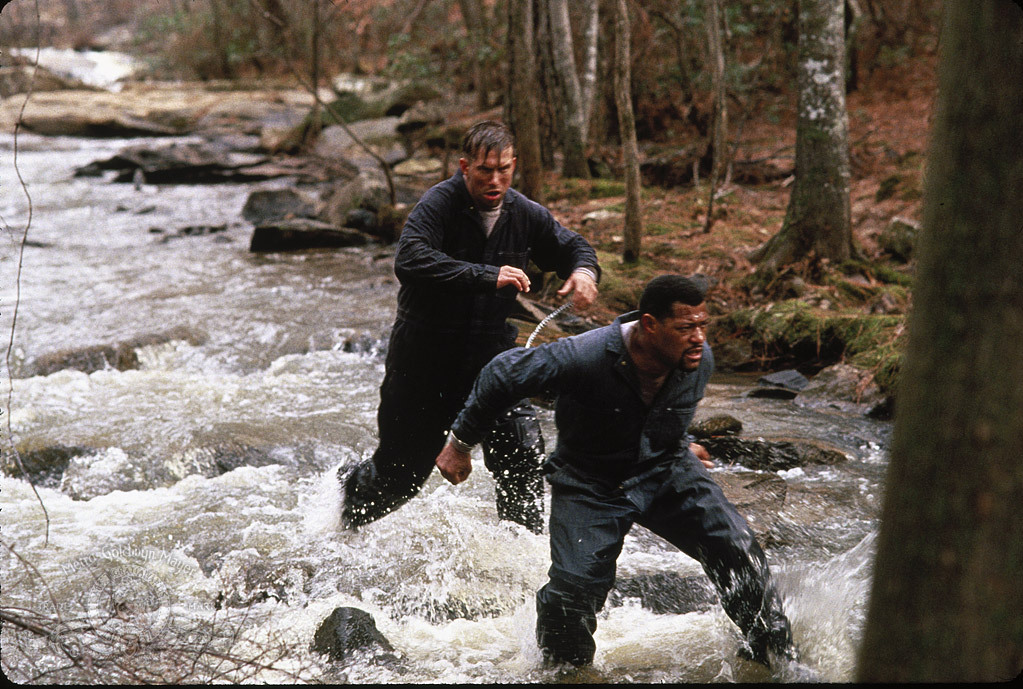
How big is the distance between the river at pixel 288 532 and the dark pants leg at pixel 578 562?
0.89 feet

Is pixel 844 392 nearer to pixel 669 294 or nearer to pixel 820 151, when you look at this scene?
pixel 820 151

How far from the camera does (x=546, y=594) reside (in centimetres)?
356

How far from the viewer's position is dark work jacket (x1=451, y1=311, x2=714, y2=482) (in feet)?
11.7

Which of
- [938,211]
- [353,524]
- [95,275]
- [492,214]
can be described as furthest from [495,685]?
[95,275]

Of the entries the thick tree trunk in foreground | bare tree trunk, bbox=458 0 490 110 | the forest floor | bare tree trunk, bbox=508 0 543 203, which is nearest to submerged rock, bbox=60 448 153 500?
the forest floor

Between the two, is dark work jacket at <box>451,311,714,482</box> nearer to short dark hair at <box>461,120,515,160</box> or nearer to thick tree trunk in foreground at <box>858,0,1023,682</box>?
short dark hair at <box>461,120,515,160</box>

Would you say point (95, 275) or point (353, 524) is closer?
point (353, 524)

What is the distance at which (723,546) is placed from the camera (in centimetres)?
350

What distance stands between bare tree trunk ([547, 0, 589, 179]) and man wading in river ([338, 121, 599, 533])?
10.3m

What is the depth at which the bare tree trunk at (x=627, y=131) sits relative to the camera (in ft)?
31.2

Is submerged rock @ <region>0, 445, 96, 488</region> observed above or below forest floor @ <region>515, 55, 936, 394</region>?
below

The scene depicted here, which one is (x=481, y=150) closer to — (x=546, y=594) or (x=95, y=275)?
(x=546, y=594)

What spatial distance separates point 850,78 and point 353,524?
1649cm

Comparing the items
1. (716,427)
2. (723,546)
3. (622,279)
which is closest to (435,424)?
(723,546)
